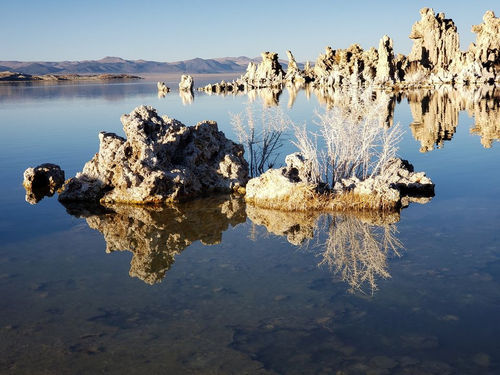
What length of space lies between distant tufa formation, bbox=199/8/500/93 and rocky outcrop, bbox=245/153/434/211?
54928 mm

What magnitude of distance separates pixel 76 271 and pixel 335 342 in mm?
4231

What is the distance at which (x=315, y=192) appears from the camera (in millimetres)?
10305

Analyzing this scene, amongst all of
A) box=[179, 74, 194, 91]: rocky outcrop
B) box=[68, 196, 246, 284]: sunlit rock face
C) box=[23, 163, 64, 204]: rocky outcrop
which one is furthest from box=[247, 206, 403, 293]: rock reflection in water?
box=[179, 74, 194, 91]: rocky outcrop

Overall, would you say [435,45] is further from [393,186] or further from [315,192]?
[315,192]

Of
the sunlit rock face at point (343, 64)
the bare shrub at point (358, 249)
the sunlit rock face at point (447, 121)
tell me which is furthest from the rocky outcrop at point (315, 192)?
the sunlit rock face at point (343, 64)

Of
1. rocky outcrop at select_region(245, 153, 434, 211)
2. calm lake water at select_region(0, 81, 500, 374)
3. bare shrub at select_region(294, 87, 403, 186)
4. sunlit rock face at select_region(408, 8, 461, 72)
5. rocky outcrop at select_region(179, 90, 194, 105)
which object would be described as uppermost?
sunlit rock face at select_region(408, 8, 461, 72)

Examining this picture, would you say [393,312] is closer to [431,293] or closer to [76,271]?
[431,293]

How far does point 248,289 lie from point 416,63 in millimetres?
86695

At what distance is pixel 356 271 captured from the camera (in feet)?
23.3

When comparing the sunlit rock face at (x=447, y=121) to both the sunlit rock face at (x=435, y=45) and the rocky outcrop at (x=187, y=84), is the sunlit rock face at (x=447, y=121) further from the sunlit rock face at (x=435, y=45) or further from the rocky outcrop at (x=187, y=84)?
the sunlit rock face at (x=435, y=45)

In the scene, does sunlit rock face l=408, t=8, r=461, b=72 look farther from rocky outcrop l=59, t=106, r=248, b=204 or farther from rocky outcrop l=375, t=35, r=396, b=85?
rocky outcrop l=59, t=106, r=248, b=204

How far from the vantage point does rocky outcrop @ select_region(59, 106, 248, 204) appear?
11.4 m

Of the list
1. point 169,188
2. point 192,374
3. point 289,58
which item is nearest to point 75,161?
point 169,188

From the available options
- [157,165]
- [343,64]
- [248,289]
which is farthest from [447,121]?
Result: [343,64]
